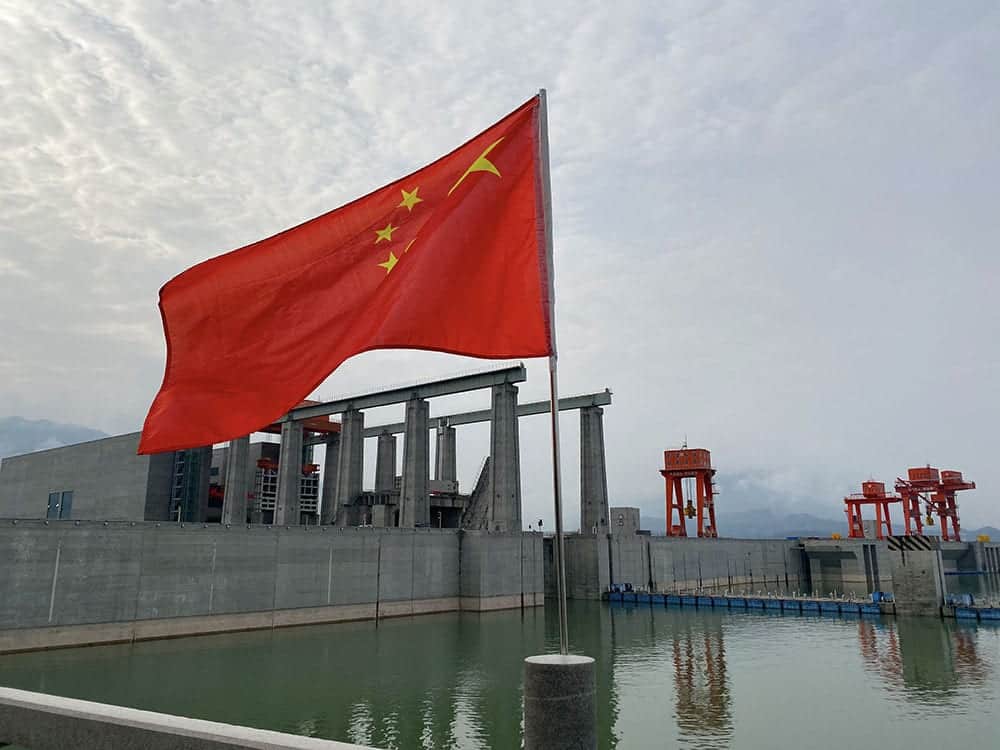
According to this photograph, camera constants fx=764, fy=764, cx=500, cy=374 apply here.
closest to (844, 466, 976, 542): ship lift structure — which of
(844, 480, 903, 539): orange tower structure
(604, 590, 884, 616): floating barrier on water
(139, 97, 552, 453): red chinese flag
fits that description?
(844, 480, 903, 539): orange tower structure

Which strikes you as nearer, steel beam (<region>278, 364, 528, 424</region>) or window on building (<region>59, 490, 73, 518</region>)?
steel beam (<region>278, 364, 528, 424</region>)

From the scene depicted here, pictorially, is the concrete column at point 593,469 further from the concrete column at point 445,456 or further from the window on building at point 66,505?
the window on building at point 66,505

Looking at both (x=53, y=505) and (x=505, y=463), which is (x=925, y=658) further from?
(x=53, y=505)

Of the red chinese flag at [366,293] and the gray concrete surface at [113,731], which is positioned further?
the red chinese flag at [366,293]

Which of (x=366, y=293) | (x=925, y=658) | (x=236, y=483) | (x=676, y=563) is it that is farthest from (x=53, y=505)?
(x=366, y=293)

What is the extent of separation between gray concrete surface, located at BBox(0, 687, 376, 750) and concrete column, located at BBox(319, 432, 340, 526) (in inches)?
3371

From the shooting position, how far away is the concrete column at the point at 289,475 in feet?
272

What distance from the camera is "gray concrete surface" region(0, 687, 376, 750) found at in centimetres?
780

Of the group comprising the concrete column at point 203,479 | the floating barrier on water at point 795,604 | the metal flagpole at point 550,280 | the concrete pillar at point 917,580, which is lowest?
the floating barrier on water at point 795,604

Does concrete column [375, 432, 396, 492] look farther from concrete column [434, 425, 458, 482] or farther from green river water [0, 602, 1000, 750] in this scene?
green river water [0, 602, 1000, 750]

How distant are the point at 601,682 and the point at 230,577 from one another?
26.8 m

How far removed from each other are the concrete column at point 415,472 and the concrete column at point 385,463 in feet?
62.8

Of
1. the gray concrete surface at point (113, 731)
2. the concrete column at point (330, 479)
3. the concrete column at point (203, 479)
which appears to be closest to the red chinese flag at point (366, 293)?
the gray concrete surface at point (113, 731)

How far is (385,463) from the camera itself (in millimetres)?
95312
